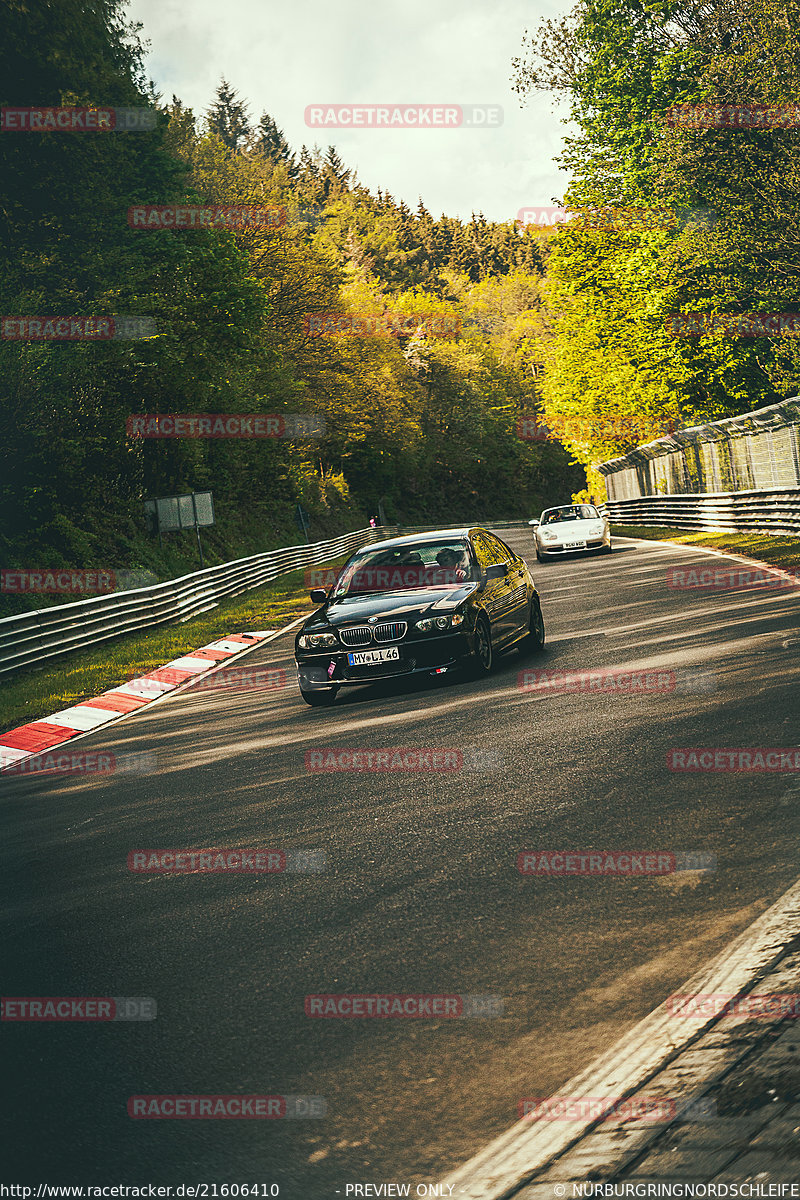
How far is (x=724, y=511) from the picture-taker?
2970cm

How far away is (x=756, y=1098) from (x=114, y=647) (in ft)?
59.7

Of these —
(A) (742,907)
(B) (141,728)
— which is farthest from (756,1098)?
(B) (141,728)

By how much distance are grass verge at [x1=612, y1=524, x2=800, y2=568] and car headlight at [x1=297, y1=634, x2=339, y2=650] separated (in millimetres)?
10182

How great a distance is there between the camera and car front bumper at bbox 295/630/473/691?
36.0 ft

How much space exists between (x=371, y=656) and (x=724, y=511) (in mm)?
20675

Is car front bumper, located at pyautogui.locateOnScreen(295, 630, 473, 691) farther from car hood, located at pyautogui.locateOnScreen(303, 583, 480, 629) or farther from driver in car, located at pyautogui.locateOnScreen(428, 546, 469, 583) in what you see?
driver in car, located at pyautogui.locateOnScreen(428, 546, 469, 583)

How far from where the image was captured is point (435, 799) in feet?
22.9

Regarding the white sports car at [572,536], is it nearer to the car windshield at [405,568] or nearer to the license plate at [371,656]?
the car windshield at [405,568]

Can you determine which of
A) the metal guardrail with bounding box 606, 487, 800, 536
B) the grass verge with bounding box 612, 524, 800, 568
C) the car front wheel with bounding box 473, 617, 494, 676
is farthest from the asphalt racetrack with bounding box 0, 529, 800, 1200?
the metal guardrail with bounding box 606, 487, 800, 536

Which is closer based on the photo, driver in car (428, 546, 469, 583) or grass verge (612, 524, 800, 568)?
driver in car (428, 546, 469, 583)

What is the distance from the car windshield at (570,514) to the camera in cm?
2962

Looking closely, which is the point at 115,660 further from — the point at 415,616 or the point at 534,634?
the point at 415,616

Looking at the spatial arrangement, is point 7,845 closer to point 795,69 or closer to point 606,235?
point 795,69

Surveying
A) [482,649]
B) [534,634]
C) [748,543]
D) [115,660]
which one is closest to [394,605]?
[482,649]
